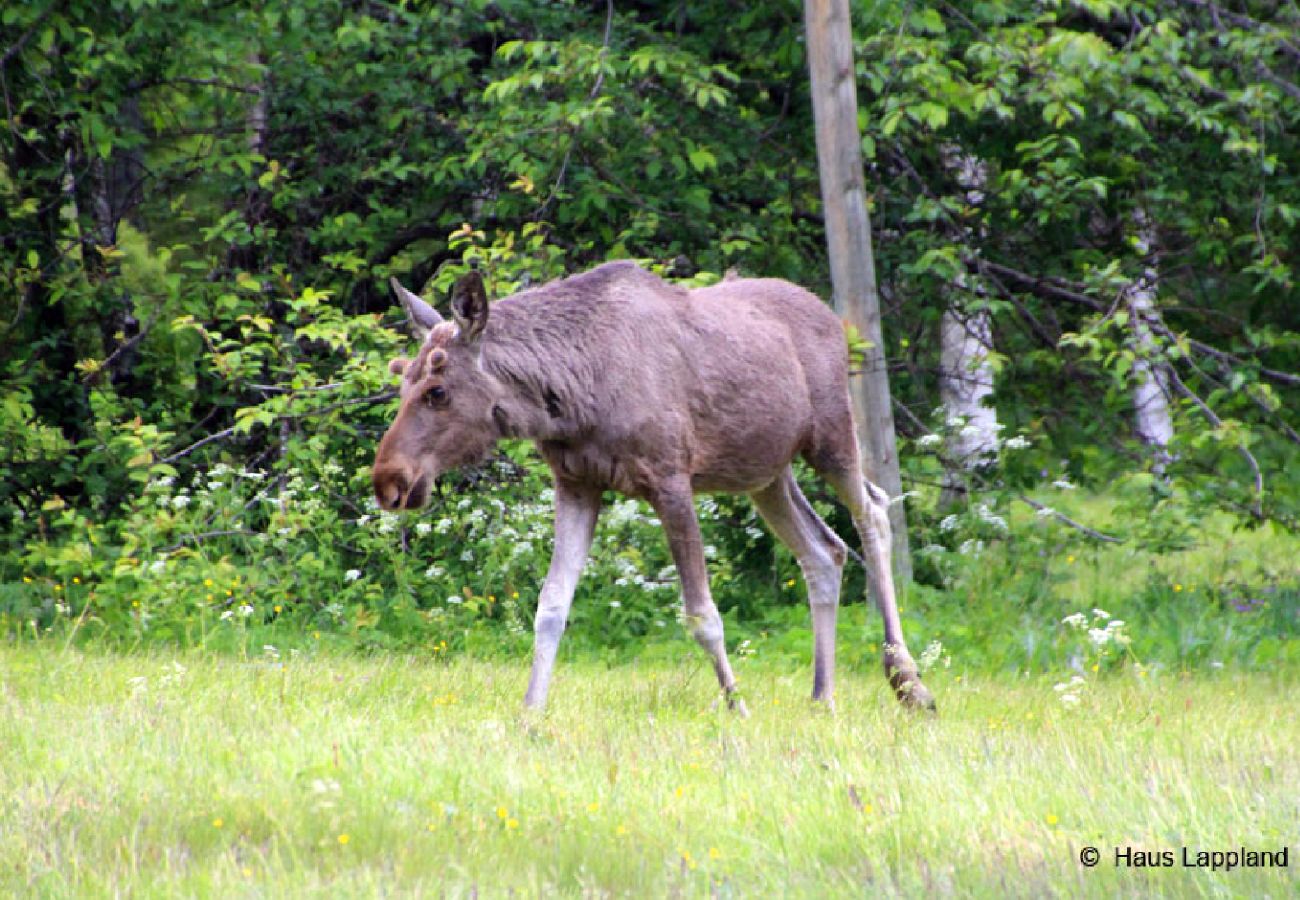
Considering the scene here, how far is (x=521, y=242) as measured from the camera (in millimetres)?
11648

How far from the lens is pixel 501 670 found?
912cm

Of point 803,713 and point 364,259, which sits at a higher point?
point 364,259

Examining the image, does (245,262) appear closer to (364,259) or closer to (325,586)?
(364,259)

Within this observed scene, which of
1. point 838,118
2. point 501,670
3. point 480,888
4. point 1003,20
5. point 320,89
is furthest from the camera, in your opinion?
point 320,89

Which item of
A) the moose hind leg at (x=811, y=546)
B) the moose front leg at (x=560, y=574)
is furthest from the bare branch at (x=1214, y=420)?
the moose front leg at (x=560, y=574)

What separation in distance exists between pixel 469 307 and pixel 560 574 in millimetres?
1292

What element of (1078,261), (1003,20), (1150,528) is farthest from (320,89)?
(1150,528)

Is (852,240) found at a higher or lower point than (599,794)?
higher

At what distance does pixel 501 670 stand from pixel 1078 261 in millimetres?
6266

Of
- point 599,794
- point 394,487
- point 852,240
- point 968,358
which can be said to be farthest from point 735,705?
point 968,358

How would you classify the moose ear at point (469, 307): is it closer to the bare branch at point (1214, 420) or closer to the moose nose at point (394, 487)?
the moose nose at point (394, 487)

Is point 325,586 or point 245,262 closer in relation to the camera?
point 325,586

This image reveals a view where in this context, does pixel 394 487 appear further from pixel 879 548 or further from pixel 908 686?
pixel 879 548

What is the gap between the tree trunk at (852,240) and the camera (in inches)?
416
